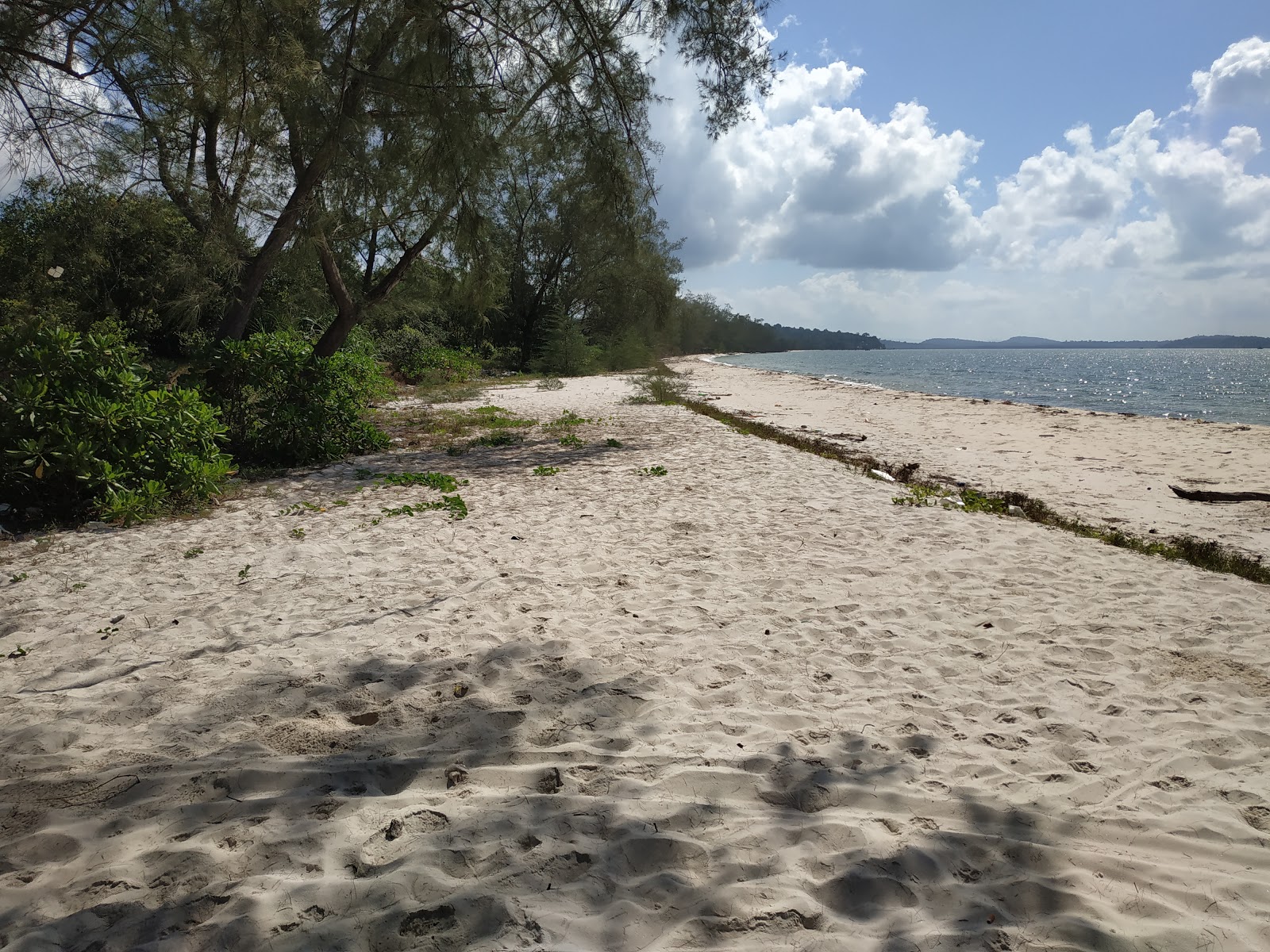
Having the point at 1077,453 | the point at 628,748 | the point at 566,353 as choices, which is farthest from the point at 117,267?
the point at 1077,453

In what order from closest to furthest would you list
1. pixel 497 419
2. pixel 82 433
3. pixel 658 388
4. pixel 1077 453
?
pixel 82 433
pixel 1077 453
pixel 497 419
pixel 658 388

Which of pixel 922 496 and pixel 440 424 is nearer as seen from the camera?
pixel 922 496

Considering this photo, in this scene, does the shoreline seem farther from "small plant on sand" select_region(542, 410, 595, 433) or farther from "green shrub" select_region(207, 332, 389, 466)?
"green shrub" select_region(207, 332, 389, 466)

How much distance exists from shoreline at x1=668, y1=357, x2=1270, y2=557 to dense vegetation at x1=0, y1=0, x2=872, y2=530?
5.88 meters

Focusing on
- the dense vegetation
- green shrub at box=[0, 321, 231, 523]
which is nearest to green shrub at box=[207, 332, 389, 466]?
the dense vegetation

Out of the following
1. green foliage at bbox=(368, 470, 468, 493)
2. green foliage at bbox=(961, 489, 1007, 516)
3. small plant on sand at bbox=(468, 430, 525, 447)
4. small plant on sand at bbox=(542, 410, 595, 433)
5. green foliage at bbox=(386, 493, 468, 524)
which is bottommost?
green foliage at bbox=(961, 489, 1007, 516)

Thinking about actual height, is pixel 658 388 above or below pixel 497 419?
above

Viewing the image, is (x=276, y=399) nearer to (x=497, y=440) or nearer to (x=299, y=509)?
(x=299, y=509)

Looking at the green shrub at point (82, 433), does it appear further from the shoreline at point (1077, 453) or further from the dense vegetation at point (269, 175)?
the shoreline at point (1077, 453)

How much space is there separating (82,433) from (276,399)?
2999mm

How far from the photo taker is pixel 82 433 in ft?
20.9

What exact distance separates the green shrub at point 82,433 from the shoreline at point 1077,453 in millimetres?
8960

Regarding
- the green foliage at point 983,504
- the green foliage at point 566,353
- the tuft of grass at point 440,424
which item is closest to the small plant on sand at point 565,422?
the tuft of grass at point 440,424

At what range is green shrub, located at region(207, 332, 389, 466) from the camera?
9055 mm
